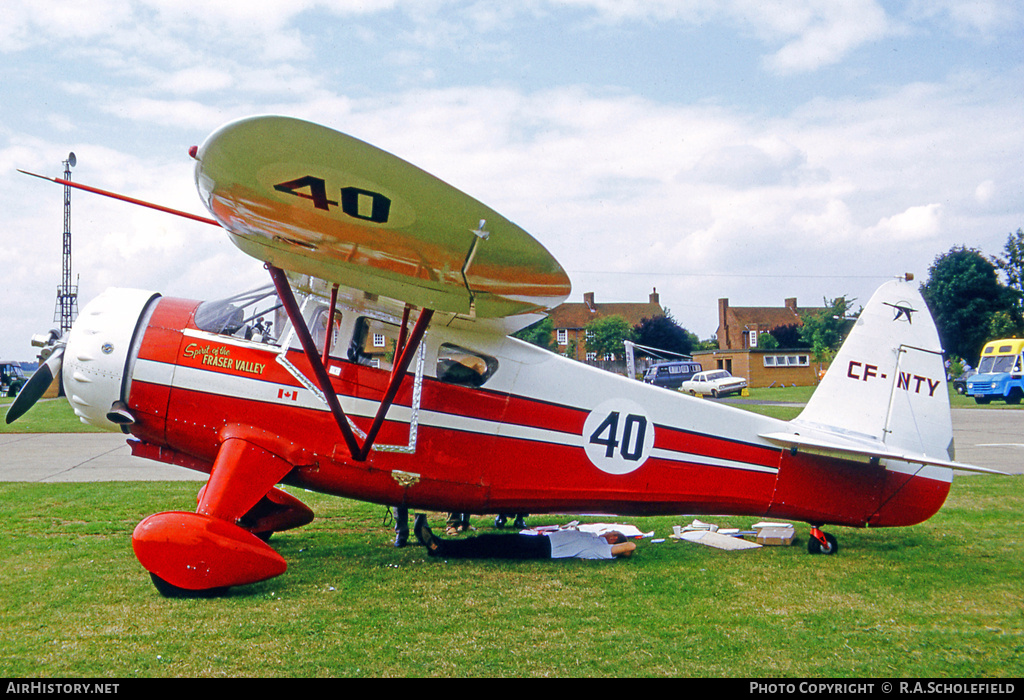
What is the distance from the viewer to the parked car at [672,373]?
43625 mm

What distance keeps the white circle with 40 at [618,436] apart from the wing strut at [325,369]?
5.76ft

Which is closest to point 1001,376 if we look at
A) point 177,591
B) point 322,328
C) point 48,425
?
point 322,328

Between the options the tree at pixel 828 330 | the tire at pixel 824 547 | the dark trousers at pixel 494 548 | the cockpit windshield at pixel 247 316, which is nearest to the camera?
→ the cockpit windshield at pixel 247 316

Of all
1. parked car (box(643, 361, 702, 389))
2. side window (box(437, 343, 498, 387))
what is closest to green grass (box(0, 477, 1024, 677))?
side window (box(437, 343, 498, 387))

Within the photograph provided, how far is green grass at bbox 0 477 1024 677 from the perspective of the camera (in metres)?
3.82

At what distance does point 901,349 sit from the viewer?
21.3ft

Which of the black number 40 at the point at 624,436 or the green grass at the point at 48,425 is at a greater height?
the black number 40 at the point at 624,436

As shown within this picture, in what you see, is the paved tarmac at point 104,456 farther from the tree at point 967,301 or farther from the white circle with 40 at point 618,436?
the tree at point 967,301

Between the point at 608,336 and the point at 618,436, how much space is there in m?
52.1

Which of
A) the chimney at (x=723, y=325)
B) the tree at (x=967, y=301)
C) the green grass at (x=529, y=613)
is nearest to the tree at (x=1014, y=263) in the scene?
the tree at (x=967, y=301)

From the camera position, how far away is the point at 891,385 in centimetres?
642

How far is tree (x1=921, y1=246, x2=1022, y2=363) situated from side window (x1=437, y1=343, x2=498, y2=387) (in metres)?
57.5

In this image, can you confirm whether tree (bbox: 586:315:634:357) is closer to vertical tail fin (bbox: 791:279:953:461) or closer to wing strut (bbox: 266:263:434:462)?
vertical tail fin (bbox: 791:279:953:461)
